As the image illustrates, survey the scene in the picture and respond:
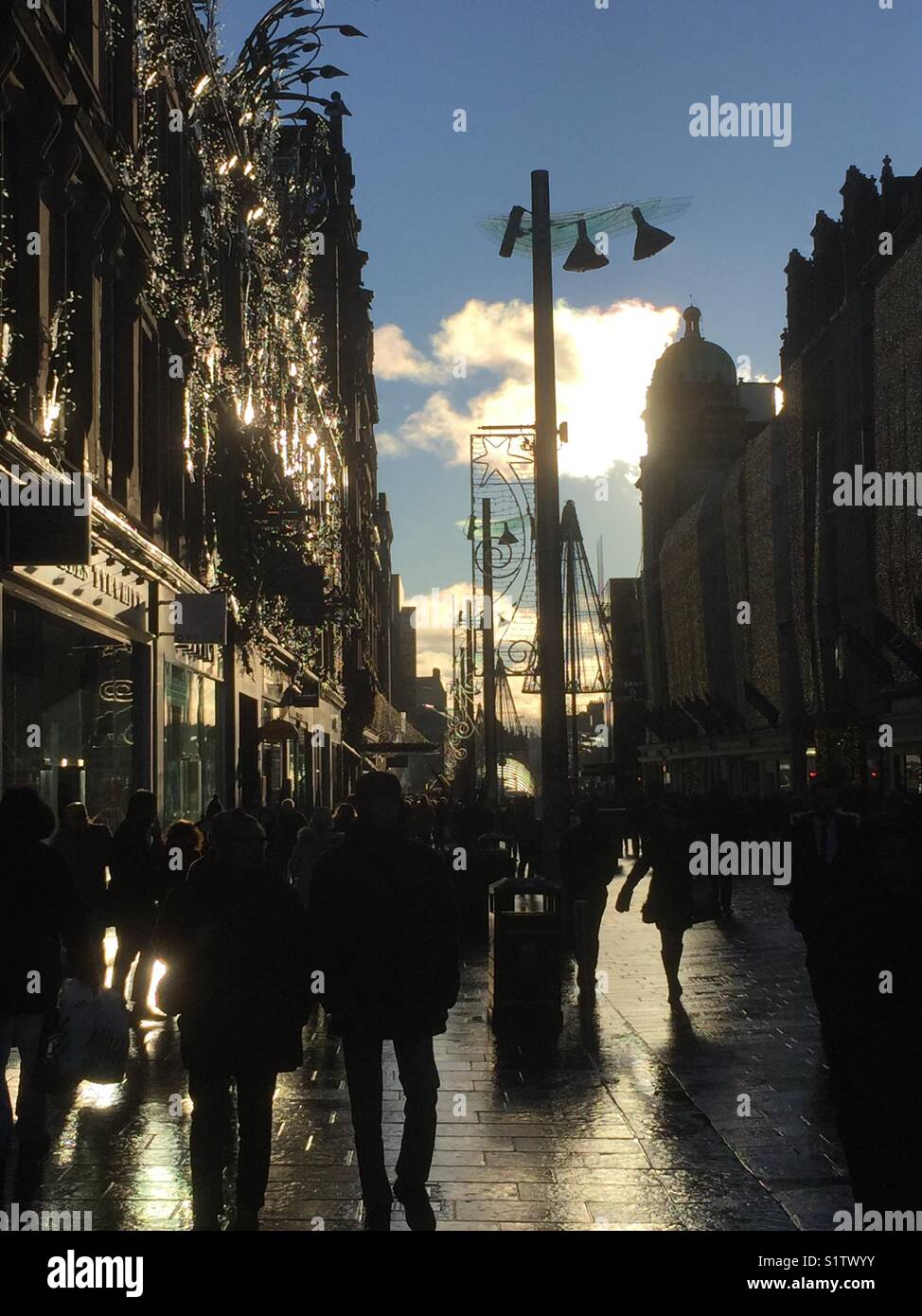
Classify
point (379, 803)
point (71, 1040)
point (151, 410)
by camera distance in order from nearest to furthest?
point (379, 803), point (71, 1040), point (151, 410)

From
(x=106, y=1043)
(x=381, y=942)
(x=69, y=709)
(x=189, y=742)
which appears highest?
(x=69, y=709)

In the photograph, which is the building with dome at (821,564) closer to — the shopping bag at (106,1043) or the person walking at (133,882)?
the person walking at (133,882)

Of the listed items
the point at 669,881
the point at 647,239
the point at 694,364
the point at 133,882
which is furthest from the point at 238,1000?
the point at 694,364

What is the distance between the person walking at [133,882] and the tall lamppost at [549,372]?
5.66 meters

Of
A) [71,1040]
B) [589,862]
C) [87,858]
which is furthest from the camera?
[589,862]

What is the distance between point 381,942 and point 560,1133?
270 centimetres

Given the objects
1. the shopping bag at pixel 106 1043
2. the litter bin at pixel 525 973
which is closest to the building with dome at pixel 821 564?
the litter bin at pixel 525 973

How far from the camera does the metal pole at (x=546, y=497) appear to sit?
Result: 57.2 feet

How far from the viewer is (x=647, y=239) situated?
58.2ft

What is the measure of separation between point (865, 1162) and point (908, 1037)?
51 centimetres

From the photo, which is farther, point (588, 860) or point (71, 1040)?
point (588, 860)

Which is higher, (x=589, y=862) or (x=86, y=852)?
(x=86, y=852)

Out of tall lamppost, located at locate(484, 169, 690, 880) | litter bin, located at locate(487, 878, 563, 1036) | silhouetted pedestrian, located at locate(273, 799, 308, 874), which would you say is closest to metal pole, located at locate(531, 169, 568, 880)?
tall lamppost, located at locate(484, 169, 690, 880)

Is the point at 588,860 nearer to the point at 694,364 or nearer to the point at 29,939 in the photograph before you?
the point at 29,939
